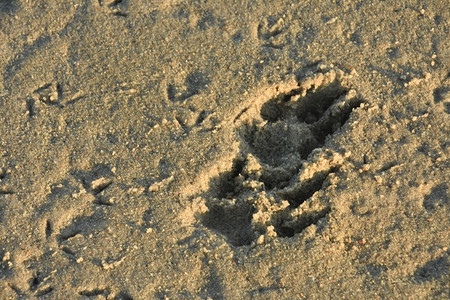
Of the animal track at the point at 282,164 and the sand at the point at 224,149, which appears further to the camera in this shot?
the animal track at the point at 282,164

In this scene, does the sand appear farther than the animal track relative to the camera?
No

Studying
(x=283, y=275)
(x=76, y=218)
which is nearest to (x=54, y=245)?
(x=76, y=218)

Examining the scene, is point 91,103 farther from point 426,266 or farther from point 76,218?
point 426,266

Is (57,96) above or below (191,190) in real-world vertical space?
above

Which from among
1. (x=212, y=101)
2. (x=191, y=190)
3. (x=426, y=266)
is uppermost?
(x=212, y=101)
